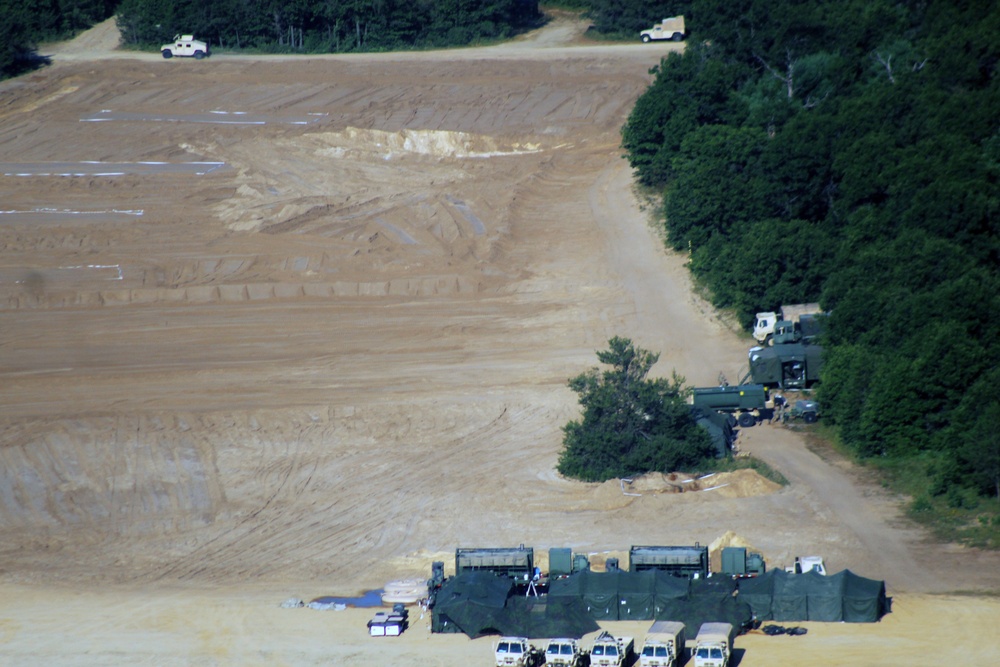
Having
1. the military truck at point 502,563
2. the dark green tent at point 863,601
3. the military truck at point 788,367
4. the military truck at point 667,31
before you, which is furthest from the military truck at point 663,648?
the military truck at point 667,31

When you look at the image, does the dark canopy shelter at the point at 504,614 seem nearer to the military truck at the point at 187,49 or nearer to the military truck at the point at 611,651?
the military truck at the point at 611,651

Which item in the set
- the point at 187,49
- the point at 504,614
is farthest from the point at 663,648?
the point at 187,49

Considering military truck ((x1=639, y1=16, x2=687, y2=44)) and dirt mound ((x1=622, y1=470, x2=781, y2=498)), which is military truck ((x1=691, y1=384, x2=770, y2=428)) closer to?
dirt mound ((x1=622, y1=470, x2=781, y2=498))

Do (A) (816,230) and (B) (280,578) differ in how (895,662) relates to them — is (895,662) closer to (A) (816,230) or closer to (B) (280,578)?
(B) (280,578)

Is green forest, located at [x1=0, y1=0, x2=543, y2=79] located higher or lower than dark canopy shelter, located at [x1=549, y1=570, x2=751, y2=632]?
higher

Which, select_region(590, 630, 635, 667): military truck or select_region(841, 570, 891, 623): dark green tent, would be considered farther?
select_region(841, 570, 891, 623): dark green tent

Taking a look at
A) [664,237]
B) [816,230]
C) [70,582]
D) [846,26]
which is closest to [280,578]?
[70,582]

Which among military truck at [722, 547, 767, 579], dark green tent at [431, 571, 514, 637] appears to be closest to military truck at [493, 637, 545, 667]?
dark green tent at [431, 571, 514, 637]
